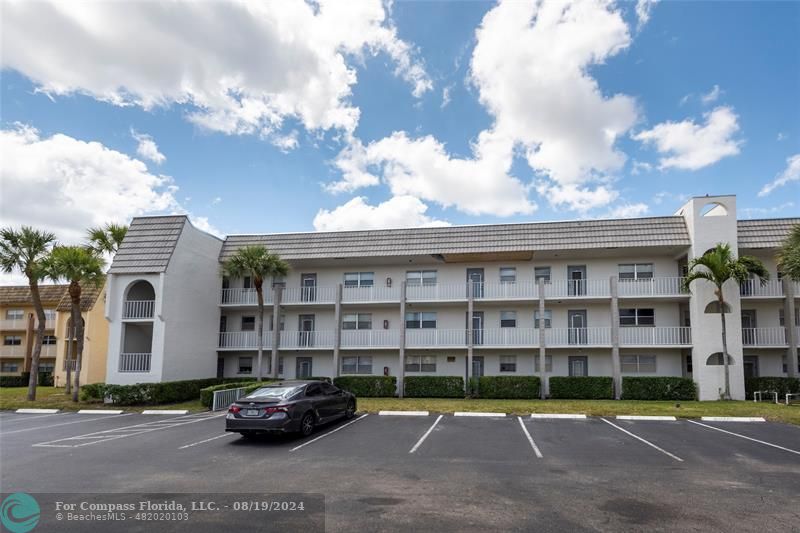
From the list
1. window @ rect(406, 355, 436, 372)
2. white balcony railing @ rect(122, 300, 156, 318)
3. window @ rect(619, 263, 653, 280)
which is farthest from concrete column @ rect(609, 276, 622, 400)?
white balcony railing @ rect(122, 300, 156, 318)

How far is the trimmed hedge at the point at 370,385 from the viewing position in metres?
25.2

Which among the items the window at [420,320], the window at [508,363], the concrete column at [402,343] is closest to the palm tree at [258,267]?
the concrete column at [402,343]

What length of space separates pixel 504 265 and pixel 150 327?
63.3 ft

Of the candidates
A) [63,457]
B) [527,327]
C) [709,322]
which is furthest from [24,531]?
[709,322]

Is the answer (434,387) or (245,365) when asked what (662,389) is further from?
(245,365)

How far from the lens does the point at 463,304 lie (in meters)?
27.1

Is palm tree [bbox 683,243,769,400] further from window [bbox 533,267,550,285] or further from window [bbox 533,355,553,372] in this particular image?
window [bbox 533,355,553,372]

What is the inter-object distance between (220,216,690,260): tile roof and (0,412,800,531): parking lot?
34.4ft

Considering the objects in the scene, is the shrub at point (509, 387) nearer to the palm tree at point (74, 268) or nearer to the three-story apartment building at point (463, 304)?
the three-story apartment building at point (463, 304)

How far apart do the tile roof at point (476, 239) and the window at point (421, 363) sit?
19.3ft

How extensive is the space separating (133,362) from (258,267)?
7.33 metres

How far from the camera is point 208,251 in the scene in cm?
2728

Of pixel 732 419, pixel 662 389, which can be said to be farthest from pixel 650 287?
pixel 732 419

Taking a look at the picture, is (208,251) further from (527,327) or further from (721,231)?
(721,231)
